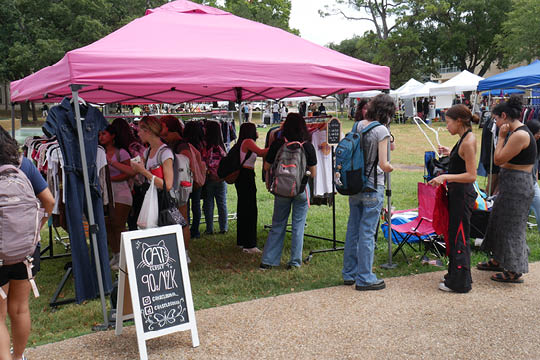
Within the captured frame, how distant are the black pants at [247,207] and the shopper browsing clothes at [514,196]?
119 inches

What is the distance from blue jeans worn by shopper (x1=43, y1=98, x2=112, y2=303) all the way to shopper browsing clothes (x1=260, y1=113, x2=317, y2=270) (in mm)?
1897

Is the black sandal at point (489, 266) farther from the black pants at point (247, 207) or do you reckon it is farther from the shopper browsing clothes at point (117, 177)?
the shopper browsing clothes at point (117, 177)

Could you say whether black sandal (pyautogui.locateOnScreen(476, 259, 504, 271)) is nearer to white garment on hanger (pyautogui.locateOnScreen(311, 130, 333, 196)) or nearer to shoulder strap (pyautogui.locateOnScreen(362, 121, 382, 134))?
white garment on hanger (pyautogui.locateOnScreen(311, 130, 333, 196))

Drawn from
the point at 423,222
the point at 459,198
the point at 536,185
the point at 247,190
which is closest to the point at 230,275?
the point at 247,190

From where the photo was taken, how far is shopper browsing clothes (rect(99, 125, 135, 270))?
5.60m

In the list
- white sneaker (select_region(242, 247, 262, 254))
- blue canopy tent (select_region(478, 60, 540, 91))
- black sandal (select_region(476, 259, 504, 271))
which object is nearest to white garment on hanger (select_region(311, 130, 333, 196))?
white sneaker (select_region(242, 247, 262, 254))

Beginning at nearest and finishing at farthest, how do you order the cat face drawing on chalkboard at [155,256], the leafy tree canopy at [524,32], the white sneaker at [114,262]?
the cat face drawing on chalkboard at [155,256], the white sneaker at [114,262], the leafy tree canopy at [524,32]

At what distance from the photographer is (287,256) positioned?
645 centimetres

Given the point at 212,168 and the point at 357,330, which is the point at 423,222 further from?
the point at 212,168

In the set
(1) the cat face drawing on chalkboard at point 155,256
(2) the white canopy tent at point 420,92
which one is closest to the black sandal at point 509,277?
(1) the cat face drawing on chalkboard at point 155,256

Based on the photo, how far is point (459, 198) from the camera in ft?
15.7

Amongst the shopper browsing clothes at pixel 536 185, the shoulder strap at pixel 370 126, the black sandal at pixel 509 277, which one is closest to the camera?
the shoulder strap at pixel 370 126

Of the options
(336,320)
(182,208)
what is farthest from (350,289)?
(182,208)

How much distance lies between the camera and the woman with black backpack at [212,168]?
23.1ft
